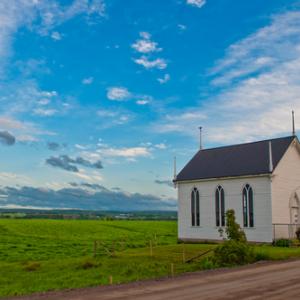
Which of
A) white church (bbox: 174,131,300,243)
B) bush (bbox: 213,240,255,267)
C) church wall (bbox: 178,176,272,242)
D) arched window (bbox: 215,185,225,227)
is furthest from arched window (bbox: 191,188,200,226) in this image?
bush (bbox: 213,240,255,267)

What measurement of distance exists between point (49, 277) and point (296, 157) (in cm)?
2503

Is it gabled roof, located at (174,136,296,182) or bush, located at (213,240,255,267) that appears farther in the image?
gabled roof, located at (174,136,296,182)

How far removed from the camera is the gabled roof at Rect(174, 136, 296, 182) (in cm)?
3741

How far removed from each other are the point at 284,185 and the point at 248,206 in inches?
136

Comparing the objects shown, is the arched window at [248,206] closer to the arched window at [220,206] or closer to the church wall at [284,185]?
the church wall at [284,185]

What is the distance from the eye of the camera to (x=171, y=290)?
51.4 feet

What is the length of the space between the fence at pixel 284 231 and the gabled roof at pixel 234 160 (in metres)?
4.41

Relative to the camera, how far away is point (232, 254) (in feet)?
77.6

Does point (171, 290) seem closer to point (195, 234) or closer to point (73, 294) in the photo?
point (73, 294)

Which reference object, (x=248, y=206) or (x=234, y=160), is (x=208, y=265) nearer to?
(x=248, y=206)

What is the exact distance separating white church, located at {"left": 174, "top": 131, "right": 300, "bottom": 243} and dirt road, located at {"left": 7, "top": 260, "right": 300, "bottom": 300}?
16.1 m

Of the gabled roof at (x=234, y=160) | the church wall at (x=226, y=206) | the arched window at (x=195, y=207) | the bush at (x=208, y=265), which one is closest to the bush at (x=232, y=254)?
the bush at (x=208, y=265)

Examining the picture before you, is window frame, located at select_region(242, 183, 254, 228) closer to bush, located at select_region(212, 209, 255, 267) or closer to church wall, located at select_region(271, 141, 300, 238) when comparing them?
church wall, located at select_region(271, 141, 300, 238)

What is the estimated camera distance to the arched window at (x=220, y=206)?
38.7m
